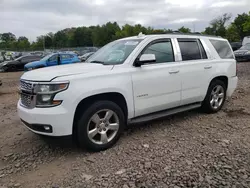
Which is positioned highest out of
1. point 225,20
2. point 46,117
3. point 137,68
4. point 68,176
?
point 225,20

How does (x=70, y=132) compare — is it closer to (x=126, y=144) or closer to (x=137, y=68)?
(x=126, y=144)

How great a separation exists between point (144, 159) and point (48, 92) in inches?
63.9

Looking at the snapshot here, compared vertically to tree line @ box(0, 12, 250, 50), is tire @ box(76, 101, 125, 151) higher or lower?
lower

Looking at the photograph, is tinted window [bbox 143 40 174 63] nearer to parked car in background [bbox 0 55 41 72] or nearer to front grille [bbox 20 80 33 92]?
front grille [bbox 20 80 33 92]

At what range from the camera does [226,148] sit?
3.66 meters

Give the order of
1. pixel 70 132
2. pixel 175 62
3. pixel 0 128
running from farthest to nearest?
pixel 0 128 < pixel 175 62 < pixel 70 132

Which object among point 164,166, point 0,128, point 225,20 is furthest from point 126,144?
point 225,20

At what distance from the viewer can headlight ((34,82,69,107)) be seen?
3234mm

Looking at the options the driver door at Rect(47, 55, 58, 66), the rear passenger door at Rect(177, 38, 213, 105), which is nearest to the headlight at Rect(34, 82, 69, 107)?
the rear passenger door at Rect(177, 38, 213, 105)

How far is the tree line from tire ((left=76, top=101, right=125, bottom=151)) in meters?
42.8

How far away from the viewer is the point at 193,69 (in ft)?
15.4

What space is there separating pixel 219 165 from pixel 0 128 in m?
4.18

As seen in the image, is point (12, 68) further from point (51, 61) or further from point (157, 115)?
point (157, 115)

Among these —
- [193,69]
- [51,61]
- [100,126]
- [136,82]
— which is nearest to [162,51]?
[193,69]
